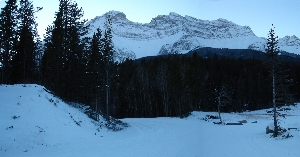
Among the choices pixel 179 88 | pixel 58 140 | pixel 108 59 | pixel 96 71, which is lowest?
pixel 58 140

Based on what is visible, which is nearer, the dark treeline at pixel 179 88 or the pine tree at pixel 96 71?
the pine tree at pixel 96 71

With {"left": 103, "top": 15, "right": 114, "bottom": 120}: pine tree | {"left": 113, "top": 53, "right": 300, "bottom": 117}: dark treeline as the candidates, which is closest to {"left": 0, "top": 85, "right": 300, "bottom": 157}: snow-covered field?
{"left": 103, "top": 15, "right": 114, "bottom": 120}: pine tree

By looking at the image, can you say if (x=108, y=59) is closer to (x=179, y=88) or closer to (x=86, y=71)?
(x=86, y=71)

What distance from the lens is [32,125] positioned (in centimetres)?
1942

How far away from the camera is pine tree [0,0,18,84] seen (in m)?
39.0

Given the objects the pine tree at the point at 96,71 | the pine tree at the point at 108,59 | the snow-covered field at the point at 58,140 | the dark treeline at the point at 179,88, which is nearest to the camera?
the snow-covered field at the point at 58,140

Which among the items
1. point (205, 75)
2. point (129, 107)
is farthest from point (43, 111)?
point (205, 75)

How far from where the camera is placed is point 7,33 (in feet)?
129

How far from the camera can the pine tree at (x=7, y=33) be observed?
39.0m

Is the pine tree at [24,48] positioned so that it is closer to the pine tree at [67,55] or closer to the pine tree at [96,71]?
the pine tree at [67,55]

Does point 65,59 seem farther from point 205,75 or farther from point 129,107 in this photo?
point 205,75

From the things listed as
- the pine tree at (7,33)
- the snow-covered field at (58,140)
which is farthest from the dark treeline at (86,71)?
the snow-covered field at (58,140)

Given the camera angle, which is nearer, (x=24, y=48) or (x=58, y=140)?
(x=58, y=140)

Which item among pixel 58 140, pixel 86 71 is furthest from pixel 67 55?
pixel 58 140
